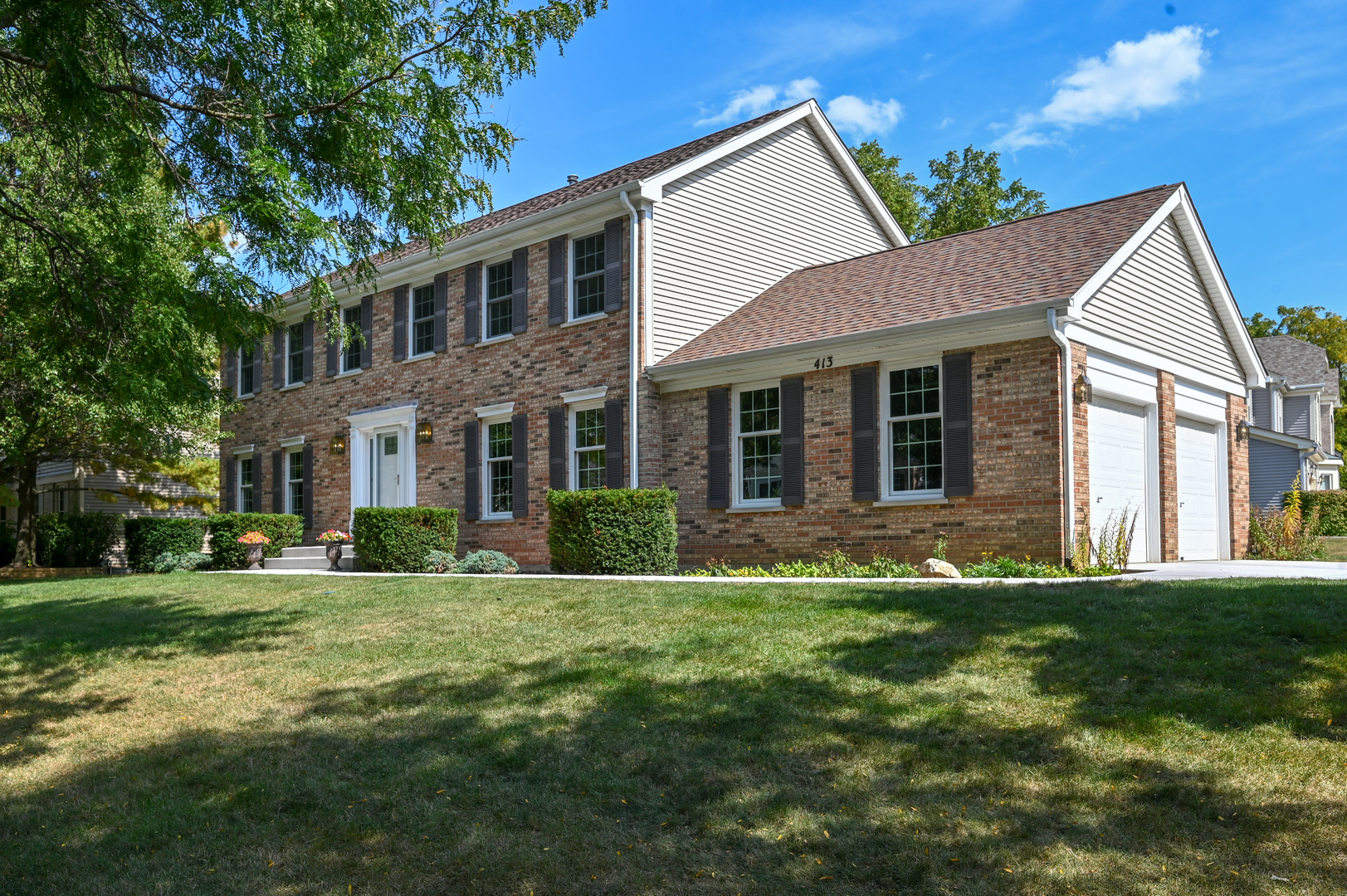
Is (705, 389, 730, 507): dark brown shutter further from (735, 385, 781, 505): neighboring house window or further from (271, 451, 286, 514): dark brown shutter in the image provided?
(271, 451, 286, 514): dark brown shutter

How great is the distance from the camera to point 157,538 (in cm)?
2006

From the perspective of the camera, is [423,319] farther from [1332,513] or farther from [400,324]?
[1332,513]

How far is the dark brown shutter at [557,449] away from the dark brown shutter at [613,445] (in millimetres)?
933

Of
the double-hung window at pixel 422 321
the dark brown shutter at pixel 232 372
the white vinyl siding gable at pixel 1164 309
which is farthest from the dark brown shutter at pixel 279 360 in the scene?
the white vinyl siding gable at pixel 1164 309

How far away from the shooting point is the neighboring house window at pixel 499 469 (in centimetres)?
1748

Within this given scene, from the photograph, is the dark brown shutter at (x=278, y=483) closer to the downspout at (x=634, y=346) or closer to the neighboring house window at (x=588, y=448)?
the neighboring house window at (x=588, y=448)

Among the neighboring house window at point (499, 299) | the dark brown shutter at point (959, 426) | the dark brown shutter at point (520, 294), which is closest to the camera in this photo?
the dark brown shutter at point (959, 426)

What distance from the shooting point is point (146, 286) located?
794 centimetres

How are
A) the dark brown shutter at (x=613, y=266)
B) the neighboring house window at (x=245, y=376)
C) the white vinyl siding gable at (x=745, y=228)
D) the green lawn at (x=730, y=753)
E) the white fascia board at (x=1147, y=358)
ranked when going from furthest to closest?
Result: the neighboring house window at (x=245, y=376) → the white vinyl siding gable at (x=745, y=228) → the dark brown shutter at (x=613, y=266) → the white fascia board at (x=1147, y=358) → the green lawn at (x=730, y=753)

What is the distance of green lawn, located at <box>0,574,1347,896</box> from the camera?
14.0 ft

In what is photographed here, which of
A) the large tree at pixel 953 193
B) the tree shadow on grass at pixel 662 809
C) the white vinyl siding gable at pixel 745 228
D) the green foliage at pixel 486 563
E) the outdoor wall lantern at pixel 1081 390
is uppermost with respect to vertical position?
the large tree at pixel 953 193

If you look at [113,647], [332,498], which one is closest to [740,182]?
[332,498]

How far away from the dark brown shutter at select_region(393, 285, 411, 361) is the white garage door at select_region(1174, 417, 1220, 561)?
1352 cm

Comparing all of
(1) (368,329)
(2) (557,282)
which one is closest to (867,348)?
(2) (557,282)
